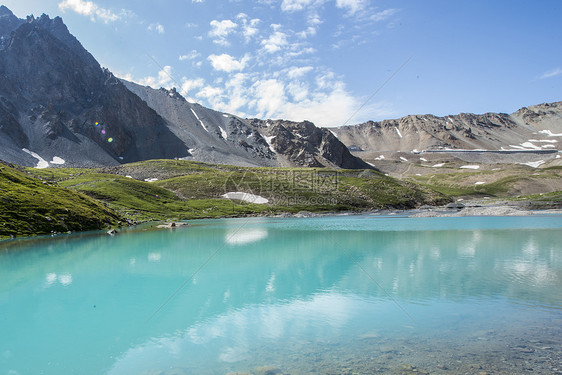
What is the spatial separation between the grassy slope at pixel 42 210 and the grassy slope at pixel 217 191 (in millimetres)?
14314

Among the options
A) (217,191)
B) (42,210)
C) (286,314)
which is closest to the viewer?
(286,314)

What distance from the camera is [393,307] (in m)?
17.1

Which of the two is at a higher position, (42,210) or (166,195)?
(42,210)

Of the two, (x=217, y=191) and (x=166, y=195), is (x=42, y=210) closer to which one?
(x=166, y=195)

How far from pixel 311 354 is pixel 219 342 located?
3.73 m

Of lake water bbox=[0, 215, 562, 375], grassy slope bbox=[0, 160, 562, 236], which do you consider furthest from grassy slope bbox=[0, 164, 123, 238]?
lake water bbox=[0, 215, 562, 375]

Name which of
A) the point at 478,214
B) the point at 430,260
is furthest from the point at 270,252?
the point at 478,214

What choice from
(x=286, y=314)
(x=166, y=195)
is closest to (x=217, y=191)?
(x=166, y=195)

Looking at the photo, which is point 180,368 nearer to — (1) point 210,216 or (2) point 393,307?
(2) point 393,307

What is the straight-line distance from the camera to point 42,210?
56281mm

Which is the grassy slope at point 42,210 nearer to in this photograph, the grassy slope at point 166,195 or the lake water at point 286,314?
the grassy slope at point 166,195

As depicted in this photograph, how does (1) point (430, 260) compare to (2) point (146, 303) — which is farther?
(1) point (430, 260)

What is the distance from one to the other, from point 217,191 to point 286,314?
4688 inches

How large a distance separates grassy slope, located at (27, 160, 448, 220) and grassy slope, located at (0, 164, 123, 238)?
14.3 metres
